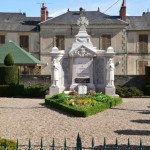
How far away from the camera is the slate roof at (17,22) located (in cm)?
4194

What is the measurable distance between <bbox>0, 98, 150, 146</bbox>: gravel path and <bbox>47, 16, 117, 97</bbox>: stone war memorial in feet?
22.9

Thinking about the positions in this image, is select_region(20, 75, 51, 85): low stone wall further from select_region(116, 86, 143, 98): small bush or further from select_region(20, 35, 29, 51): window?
select_region(20, 35, 29, 51): window

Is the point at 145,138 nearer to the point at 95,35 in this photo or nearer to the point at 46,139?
the point at 46,139

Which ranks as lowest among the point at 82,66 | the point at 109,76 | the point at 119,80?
the point at 119,80

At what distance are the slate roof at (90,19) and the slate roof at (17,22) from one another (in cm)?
236

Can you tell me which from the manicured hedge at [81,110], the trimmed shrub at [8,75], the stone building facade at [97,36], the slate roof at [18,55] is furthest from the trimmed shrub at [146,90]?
the stone building facade at [97,36]

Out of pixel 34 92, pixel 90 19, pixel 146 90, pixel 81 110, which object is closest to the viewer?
pixel 81 110

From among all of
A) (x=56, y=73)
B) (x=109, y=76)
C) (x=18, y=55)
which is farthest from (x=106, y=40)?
(x=56, y=73)

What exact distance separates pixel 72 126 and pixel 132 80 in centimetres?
1762

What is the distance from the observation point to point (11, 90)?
1057 inches

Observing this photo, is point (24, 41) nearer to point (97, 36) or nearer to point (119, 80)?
point (97, 36)

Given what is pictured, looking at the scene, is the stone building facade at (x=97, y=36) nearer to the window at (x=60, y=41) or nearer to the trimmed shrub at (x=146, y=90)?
the window at (x=60, y=41)

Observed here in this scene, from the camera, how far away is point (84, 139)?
10703 millimetres

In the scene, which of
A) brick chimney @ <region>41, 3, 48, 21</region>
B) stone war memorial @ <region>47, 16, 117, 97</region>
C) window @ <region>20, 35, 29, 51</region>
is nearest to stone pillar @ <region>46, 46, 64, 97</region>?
stone war memorial @ <region>47, 16, 117, 97</region>
